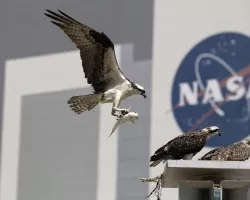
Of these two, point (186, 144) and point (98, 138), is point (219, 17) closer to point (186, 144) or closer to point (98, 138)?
point (98, 138)

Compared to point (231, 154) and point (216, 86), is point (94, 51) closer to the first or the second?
point (231, 154)

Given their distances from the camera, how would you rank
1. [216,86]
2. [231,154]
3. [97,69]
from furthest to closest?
[216,86], [97,69], [231,154]

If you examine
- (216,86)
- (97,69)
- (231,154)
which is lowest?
(231,154)

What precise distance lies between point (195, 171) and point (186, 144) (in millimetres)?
374

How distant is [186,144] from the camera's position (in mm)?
5828

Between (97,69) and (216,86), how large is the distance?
4.77 meters

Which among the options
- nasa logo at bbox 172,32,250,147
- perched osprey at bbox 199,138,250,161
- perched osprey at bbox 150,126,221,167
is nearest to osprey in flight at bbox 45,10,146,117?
perched osprey at bbox 150,126,221,167

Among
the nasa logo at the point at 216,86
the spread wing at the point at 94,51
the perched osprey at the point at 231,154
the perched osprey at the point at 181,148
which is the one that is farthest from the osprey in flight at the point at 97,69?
the nasa logo at the point at 216,86

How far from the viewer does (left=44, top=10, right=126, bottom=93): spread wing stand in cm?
591

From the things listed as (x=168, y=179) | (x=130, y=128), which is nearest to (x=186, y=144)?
(x=168, y=179)

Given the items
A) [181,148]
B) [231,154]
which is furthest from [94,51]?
[231,154]

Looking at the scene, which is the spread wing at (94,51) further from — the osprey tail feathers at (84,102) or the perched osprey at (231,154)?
the perched osprey at (231,154)

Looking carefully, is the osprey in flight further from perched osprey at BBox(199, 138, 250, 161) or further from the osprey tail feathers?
perched osprey at BBox(199, 138, 250, 161)

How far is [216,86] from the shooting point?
1062 centimetres
